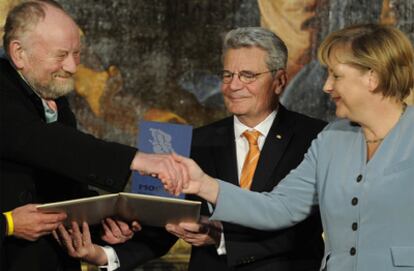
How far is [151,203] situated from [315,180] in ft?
2.27

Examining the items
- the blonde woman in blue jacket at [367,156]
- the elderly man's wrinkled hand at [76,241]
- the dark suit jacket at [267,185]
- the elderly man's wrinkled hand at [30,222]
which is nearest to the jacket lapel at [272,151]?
the dark suit jacket at [267,185]

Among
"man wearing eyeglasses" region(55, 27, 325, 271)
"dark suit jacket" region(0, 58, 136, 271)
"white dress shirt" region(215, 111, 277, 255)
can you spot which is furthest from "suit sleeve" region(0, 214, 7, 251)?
"white dress shirt" region(215, 111, 277, 255)

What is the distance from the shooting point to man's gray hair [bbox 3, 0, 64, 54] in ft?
13.1

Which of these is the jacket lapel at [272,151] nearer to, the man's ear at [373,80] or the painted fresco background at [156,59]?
the man's ear at [373,80]

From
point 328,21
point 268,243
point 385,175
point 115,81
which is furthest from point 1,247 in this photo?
point 328,21

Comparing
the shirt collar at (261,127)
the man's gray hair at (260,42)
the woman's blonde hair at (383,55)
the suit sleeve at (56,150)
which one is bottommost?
the shirt collar at (261,127)

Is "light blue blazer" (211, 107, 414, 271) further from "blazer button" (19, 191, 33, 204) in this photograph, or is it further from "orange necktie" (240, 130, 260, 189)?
"blazer button" (19, 191, 33, 204)

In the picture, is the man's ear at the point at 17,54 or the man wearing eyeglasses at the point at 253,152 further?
the man wearing eyeglasses at the point at 253,152

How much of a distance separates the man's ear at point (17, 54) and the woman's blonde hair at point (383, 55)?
132cm

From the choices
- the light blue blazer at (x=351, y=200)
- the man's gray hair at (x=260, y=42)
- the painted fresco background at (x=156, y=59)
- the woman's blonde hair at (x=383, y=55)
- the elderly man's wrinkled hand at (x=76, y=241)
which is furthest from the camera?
the painted fresco background at (x=156, y=59)

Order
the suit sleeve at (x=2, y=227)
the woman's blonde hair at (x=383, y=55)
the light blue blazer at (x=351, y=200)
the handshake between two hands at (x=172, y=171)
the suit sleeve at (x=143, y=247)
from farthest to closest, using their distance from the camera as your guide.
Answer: the suit sleeve at (x=143, y=247), the handshake between two hands at (x=172, y=171), the suit sleeve at (x=2, y=227), the woman's blonde hair at (x=383, y=55), the light blue blazer at (x=351, y=200)

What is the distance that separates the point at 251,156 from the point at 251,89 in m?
0.36

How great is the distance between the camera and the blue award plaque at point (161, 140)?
3.95m

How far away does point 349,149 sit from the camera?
3.76 metres
